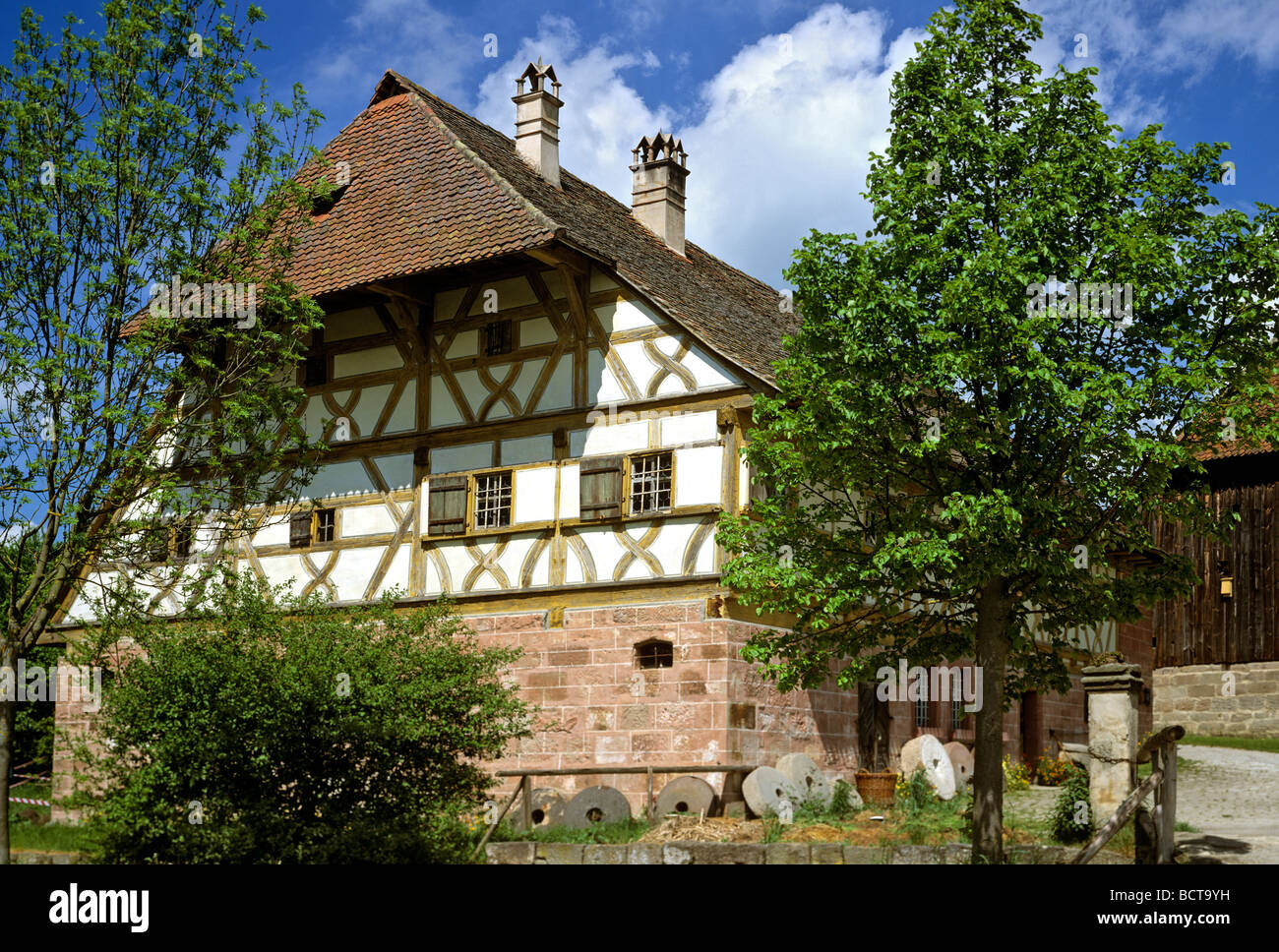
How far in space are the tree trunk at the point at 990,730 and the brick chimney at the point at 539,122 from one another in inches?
472

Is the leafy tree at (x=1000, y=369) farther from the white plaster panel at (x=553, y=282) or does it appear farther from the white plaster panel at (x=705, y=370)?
the white plaster panel at (x=553, y=282)

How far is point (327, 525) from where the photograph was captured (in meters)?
22.0

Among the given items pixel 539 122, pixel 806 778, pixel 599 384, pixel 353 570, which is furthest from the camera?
pixel 539 122

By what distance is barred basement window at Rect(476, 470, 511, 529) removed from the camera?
2048 cm

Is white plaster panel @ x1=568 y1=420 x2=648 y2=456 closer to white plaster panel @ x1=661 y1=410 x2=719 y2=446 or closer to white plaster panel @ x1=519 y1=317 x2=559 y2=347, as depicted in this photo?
white plaster panel @ x1=661 y1=410 x2=719 y2=446

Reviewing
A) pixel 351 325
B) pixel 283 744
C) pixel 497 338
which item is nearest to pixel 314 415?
pixel 351 325

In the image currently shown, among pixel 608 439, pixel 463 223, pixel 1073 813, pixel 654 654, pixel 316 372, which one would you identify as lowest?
pixel 1073 813

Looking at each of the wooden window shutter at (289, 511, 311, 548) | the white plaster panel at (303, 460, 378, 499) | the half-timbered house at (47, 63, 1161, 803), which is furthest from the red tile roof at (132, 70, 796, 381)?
the wooden window shutter at (289, 511, 311, 548)

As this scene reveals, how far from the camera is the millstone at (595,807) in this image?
17594 mm

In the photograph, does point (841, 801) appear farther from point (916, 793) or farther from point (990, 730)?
point (990, 730)

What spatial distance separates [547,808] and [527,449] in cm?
502
